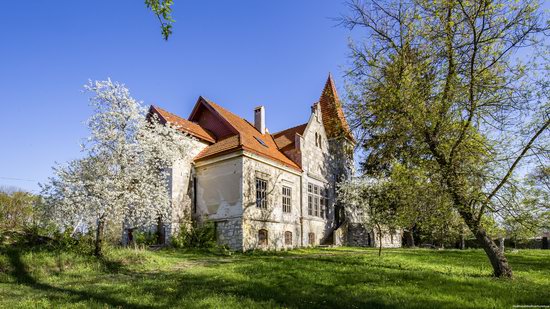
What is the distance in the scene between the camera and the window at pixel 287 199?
25.8 m

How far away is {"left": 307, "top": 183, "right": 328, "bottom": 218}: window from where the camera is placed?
28453 millimetres

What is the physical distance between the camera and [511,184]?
1195 cm

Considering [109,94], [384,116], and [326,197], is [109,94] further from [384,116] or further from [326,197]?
[326,197]

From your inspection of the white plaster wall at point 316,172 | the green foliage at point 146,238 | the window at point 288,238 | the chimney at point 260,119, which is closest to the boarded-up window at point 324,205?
the white plaster wall at point 316,172

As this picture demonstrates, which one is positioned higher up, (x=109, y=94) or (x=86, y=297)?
(x=109, y=94)

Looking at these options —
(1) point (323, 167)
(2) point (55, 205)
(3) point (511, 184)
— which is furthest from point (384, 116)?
(1) point (323, 167)

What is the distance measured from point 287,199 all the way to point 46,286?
16.8 meters

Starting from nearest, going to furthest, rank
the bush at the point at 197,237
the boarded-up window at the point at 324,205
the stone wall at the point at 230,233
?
the stone wall at the point at 230,233 < the bush at the point at 197,237 < the boarded-up window at the point at 324,205

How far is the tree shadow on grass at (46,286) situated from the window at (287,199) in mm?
13351

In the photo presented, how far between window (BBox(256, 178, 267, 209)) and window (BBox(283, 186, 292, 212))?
221 cm

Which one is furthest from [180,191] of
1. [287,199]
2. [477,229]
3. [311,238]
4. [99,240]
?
[477,229]

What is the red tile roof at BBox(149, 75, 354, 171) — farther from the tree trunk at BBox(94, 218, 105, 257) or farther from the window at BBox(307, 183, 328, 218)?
the tree trunk at BBox(94, 218, 105, 257)

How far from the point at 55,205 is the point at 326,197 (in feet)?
65.5

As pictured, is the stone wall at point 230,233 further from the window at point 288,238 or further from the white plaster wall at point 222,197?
the window at point 288,238
